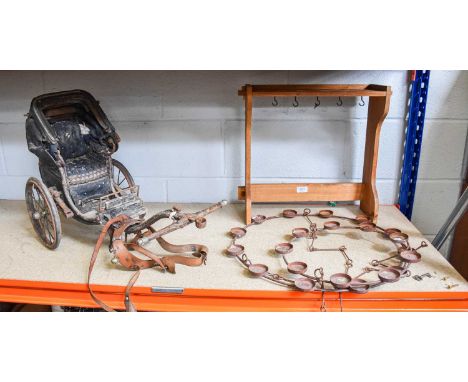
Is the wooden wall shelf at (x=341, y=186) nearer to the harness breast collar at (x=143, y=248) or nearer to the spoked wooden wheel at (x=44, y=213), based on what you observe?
the harness breast collar at (x=143, y=248)

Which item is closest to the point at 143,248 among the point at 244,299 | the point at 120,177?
the point at 244,299

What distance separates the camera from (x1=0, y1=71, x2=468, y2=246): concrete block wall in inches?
60.3

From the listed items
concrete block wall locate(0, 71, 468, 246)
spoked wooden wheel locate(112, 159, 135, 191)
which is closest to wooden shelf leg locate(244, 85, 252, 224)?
concrete block wall locate(0, 71, 468, 246)

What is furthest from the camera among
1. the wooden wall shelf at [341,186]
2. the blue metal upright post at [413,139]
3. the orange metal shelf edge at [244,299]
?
the blue metal upright post at [413,139]

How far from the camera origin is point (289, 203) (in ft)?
5.39

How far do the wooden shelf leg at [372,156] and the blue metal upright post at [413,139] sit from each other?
7.3 inches

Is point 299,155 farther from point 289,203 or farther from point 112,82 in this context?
point 112,82

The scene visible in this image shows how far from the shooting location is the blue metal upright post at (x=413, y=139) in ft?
4.90

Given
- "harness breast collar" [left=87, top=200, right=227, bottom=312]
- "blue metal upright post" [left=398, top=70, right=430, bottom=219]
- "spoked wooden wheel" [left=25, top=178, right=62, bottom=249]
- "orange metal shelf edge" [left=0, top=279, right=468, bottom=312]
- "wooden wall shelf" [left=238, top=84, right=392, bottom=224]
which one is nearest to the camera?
"orange metal shelf edge" [left=0, top=279, right=468, bottom=312]

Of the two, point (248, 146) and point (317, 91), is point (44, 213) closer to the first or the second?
point (248, 146)

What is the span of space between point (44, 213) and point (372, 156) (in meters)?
1.08

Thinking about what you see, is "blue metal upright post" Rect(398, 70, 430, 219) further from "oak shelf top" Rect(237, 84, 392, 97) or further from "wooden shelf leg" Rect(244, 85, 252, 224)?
"wooden shelf leg" Rect(244, 85, 252, 224)

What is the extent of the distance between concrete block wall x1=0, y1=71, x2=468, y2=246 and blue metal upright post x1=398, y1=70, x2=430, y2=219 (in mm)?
29

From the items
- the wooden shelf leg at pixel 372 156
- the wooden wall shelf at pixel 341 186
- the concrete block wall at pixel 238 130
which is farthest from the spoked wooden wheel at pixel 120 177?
the wooden shelf leg at pixel 372 156
